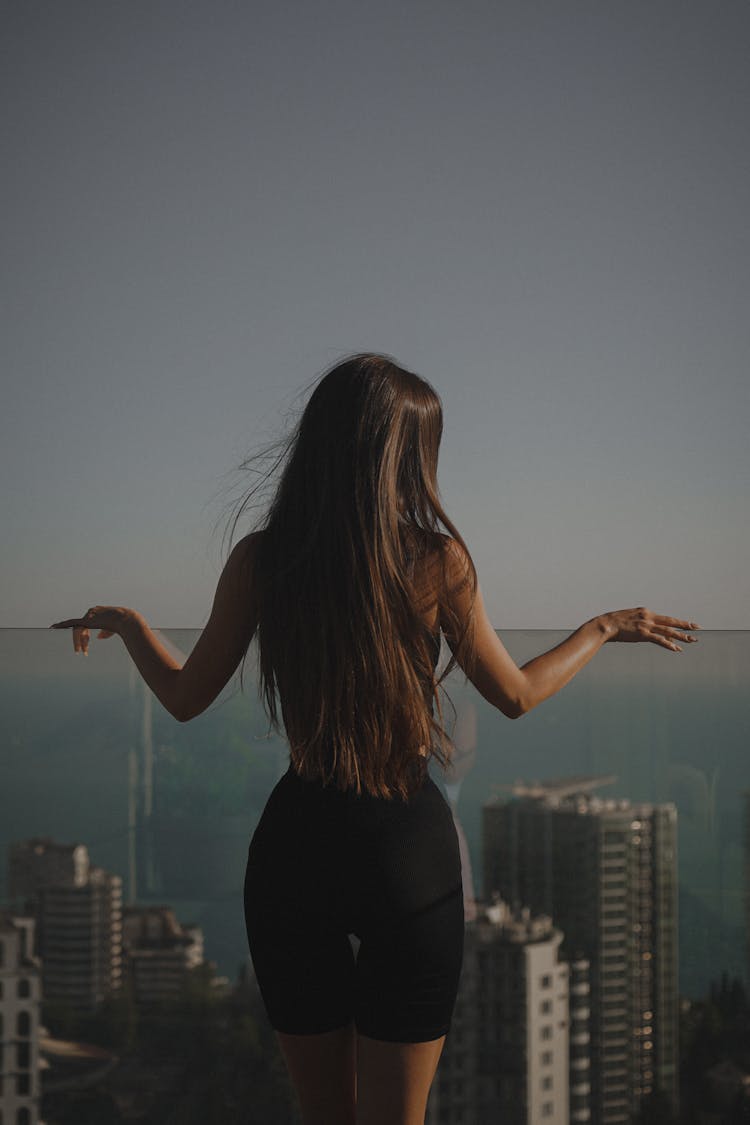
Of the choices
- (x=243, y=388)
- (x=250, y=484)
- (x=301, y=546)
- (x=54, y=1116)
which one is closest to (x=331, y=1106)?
(x=301, y=546)

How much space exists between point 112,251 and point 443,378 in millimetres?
1005

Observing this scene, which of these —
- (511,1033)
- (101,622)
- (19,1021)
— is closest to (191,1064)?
(19,1021)

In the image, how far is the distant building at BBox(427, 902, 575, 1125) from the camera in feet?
6.36

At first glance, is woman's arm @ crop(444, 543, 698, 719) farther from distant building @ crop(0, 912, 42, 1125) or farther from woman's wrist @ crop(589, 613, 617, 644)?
distant building @ crop(0, 912, 42, 1125)

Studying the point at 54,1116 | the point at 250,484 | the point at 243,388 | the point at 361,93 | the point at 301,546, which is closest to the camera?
→ the point at 301,546

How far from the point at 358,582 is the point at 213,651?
0.23 meters

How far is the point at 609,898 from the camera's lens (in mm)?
1932

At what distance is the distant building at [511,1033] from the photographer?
1.94 metres

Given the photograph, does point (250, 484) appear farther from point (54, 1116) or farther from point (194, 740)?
point (54, 1116)

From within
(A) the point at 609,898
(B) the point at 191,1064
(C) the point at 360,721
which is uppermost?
(C) the point at 360,721

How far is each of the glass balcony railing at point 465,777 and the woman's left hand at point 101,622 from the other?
0.38 metres

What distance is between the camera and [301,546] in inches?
44.6

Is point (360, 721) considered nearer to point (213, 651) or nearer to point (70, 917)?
point (213, 651)

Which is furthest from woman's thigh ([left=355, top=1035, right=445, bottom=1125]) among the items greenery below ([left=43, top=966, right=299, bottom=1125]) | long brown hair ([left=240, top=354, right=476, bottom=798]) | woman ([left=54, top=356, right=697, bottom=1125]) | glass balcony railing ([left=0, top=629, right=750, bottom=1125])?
greenery below ([left=43, top=966, right=299, bottom=1125])
